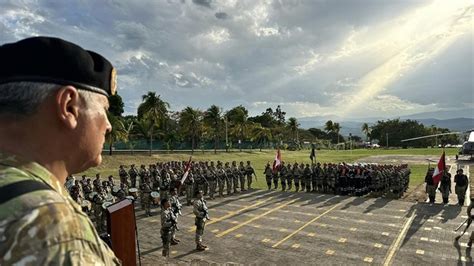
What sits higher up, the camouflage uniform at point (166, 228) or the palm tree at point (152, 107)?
the palm tree at point (152, 107)

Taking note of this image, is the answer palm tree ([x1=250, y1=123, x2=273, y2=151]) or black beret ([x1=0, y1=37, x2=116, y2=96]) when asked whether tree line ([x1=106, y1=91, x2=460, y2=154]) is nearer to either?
palm tree ([x1=250, y1=123, x2=273, y2=151])

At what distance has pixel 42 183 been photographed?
1.01 meters

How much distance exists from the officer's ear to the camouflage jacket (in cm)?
26

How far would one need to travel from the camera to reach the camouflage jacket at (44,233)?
0.88m

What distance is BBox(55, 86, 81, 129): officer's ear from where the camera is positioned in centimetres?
115

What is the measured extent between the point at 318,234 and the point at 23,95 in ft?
43.5

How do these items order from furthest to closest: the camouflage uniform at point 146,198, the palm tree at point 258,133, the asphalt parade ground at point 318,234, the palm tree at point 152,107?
1. the palm tree at point 258,133
2. the palm tree at point 152,107
3. the camouflage uniform at point 146,198
4. the asphalt parade ground at point 318,234

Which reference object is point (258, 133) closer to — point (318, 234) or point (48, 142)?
point (318, 234)

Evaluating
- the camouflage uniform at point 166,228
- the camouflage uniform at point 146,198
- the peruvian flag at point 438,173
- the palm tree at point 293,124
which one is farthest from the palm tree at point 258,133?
the camouflage uniform at point 166,228

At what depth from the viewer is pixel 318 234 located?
13.4 meters

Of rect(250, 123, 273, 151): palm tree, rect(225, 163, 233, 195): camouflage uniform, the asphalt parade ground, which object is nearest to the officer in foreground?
the asphalt parade ground

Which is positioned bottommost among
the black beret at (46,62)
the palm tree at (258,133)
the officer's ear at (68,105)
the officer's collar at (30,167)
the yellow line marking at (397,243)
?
the yellow line marking at (397,243)

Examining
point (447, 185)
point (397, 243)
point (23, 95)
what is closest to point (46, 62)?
point (23, 95)

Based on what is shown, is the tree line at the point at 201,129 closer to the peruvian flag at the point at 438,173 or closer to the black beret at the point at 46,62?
the peruvian flag at the point at 438,173
